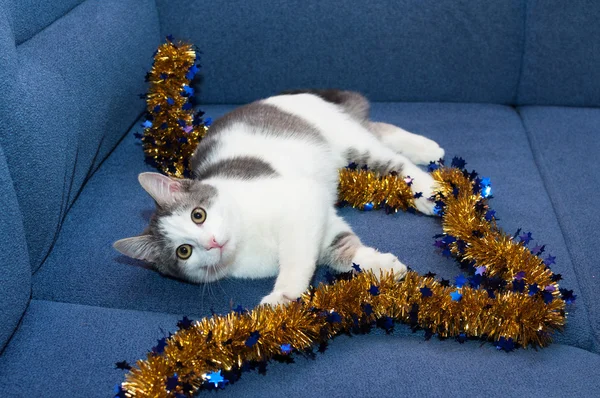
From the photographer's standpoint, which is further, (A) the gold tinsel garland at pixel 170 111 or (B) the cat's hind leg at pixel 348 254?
(A) the gold tinsel garland at pixel 170 111

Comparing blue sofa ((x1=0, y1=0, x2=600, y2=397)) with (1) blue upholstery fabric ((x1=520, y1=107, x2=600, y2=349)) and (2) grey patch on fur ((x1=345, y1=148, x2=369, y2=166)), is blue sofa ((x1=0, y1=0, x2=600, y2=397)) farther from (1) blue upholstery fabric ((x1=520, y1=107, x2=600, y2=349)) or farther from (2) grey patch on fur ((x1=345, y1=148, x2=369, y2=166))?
(2) grey patch on fur ((x1=345, y1=148, x2=369, y2=166))

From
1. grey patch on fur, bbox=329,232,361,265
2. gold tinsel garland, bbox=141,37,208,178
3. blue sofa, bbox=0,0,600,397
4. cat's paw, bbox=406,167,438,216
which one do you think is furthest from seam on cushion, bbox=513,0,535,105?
gold tinsel garland, bbox=141,37,208,178

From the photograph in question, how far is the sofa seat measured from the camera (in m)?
1.21

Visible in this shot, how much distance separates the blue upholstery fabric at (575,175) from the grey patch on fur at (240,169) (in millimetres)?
849

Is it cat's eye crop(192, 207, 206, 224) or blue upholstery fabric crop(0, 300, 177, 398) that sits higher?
cat's eye crop(192, 207, 206, 224)

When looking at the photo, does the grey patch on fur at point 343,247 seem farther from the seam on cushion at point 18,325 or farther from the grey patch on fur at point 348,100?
the seam on cushion at point 18,325

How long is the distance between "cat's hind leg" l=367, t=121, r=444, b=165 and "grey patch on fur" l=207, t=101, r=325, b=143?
0.85 feet

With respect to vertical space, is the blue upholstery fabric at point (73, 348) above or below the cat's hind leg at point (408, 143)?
below

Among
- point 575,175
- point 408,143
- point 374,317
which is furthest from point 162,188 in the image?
point 575,175

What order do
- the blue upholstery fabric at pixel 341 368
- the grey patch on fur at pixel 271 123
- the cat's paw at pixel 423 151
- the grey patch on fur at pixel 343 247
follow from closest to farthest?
the blue upholstery fabric at pixel 341 368 → the grey patch on fur at pixel 343 247 → the grey patch on fur at pixel 271 123 → the cat's paw at pixel 423 151

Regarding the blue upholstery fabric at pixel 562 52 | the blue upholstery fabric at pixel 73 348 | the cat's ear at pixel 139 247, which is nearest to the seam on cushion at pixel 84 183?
the blue upholstery fabric at pixel 73 348

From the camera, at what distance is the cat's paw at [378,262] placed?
1.43 m

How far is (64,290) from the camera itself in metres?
1.54

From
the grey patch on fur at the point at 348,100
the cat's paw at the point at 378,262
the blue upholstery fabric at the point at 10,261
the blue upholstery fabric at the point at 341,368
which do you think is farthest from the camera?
the grey patch on fur at the point at 348,100
